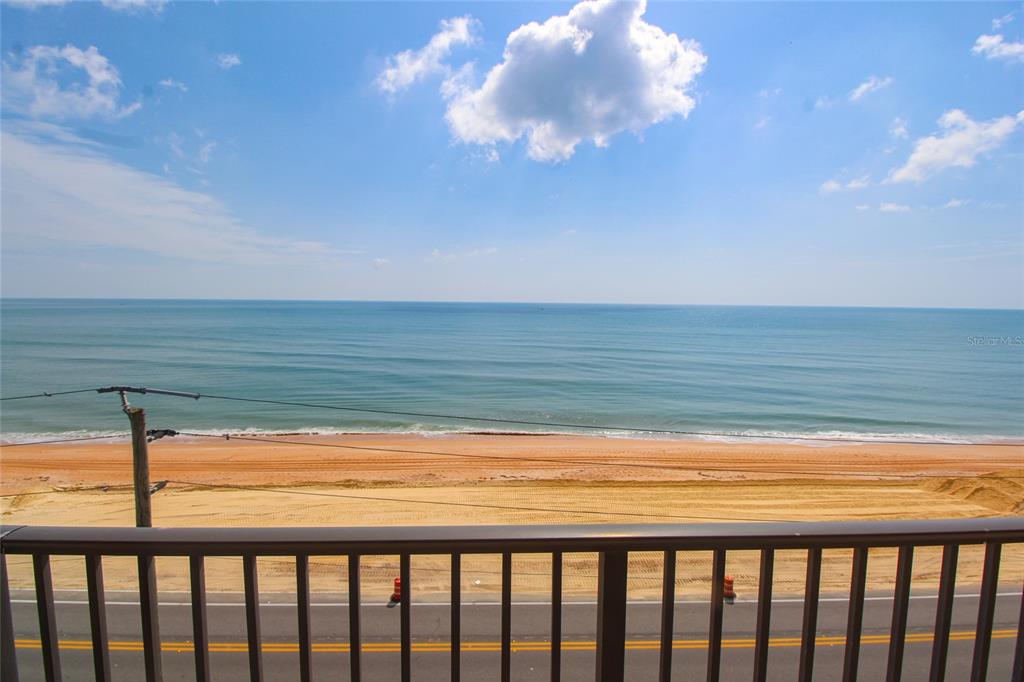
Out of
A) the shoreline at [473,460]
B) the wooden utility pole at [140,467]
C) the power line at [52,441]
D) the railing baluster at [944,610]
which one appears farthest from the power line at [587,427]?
the railing baluster at [944,610]

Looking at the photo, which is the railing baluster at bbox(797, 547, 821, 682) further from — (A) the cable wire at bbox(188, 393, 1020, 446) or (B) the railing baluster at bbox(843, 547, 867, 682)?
(A) the cable wire at bbox(188, 393, 1020, 446)

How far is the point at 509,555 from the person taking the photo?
5.94 feet

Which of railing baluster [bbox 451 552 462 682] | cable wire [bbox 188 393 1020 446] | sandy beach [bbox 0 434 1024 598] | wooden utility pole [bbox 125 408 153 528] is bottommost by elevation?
cable wire [bbox 188 393 1020 446]

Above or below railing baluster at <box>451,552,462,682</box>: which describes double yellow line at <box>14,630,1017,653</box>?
below

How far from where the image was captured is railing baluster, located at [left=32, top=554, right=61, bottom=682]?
5.65 feet

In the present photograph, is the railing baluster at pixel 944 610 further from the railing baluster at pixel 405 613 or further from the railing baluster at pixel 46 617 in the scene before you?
the railing baluster at pixel 46 617

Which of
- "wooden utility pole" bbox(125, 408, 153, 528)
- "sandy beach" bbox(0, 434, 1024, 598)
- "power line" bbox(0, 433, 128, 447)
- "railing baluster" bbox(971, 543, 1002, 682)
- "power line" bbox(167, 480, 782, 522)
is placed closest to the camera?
"railing baluster" bbox(971, 543, 1002, 682)

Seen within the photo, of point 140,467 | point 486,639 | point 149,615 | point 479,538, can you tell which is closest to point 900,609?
point 479,538

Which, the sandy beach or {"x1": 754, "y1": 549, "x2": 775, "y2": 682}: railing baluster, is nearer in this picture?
{"x1": 754, "y1": 549, "x2": 775, "y2": 682}: railing baluster

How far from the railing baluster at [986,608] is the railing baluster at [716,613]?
0.91 m

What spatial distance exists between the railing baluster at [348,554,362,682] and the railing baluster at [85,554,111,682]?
77cm

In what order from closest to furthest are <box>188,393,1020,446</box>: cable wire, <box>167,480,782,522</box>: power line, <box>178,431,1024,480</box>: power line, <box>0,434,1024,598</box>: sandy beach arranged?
<box>0,434,1024,598</box>: sandy beach
<box>167,480,782,522</box>: power line
<box>178,431,1024,480</box>: power line
<box>188,393,1020,446</box>: cable wire

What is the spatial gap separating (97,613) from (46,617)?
0.19 m

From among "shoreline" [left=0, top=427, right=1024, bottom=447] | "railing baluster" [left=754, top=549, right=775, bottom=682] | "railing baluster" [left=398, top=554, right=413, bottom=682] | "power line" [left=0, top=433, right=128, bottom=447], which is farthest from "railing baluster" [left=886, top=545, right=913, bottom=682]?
"power line" [left=0, top=433, right=128, bottom=447]
